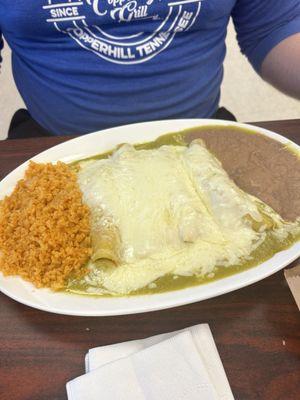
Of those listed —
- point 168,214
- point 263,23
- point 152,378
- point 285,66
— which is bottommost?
point 152,378

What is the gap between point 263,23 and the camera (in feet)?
3.94

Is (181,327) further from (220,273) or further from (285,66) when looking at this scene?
(285,66)

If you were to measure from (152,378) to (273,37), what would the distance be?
1005mm

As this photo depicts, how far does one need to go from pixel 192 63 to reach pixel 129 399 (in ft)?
2.86

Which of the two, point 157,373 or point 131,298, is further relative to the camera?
point 131,298

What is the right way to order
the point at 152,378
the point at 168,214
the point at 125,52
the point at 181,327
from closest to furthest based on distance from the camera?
the point at 152,378 < the point at 181,327 < the point at 168,214 < the point at 125,52

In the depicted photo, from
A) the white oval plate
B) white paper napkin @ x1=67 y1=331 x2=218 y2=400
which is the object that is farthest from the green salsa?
white paper napkin @ x1=67 y1=331 x2=218 y2=400

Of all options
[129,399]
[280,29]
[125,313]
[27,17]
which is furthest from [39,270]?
[280,29]

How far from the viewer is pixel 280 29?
1.18 m

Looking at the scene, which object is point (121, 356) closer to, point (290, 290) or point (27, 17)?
point (290, 290)

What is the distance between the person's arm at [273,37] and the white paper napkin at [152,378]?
875mm

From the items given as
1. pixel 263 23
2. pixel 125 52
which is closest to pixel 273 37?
pixel 263 23

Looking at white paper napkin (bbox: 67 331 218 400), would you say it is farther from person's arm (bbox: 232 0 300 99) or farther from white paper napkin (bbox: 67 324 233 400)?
person's arm (bbox: 232 0 300 99)

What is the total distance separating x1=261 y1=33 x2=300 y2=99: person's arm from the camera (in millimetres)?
1166
